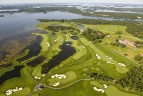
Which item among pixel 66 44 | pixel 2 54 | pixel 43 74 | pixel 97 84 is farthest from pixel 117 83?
pixel 2 54

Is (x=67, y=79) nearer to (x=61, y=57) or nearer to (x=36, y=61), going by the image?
(x=36, y=61)

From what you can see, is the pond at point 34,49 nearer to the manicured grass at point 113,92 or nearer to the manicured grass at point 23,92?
the manicured grass at point 23,92

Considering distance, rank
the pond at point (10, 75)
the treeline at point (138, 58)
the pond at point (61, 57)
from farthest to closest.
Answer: the treeline at point (138, 58) < the pond at point (61, 57) < the pond at point (10, 75)

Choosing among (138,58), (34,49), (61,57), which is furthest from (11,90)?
(138,58)

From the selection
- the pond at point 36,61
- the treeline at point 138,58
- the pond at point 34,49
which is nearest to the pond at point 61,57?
the pond at point 36,61

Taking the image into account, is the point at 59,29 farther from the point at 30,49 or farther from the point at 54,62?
the point at 54,62

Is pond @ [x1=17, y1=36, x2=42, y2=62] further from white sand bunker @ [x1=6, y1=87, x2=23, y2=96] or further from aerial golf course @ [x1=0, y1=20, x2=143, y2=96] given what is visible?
white sand bunker @ [x1=6, y1=87, x2=23, y2=96]

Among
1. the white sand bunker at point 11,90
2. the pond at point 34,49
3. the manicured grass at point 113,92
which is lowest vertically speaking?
the manicured grass at point 113,92
